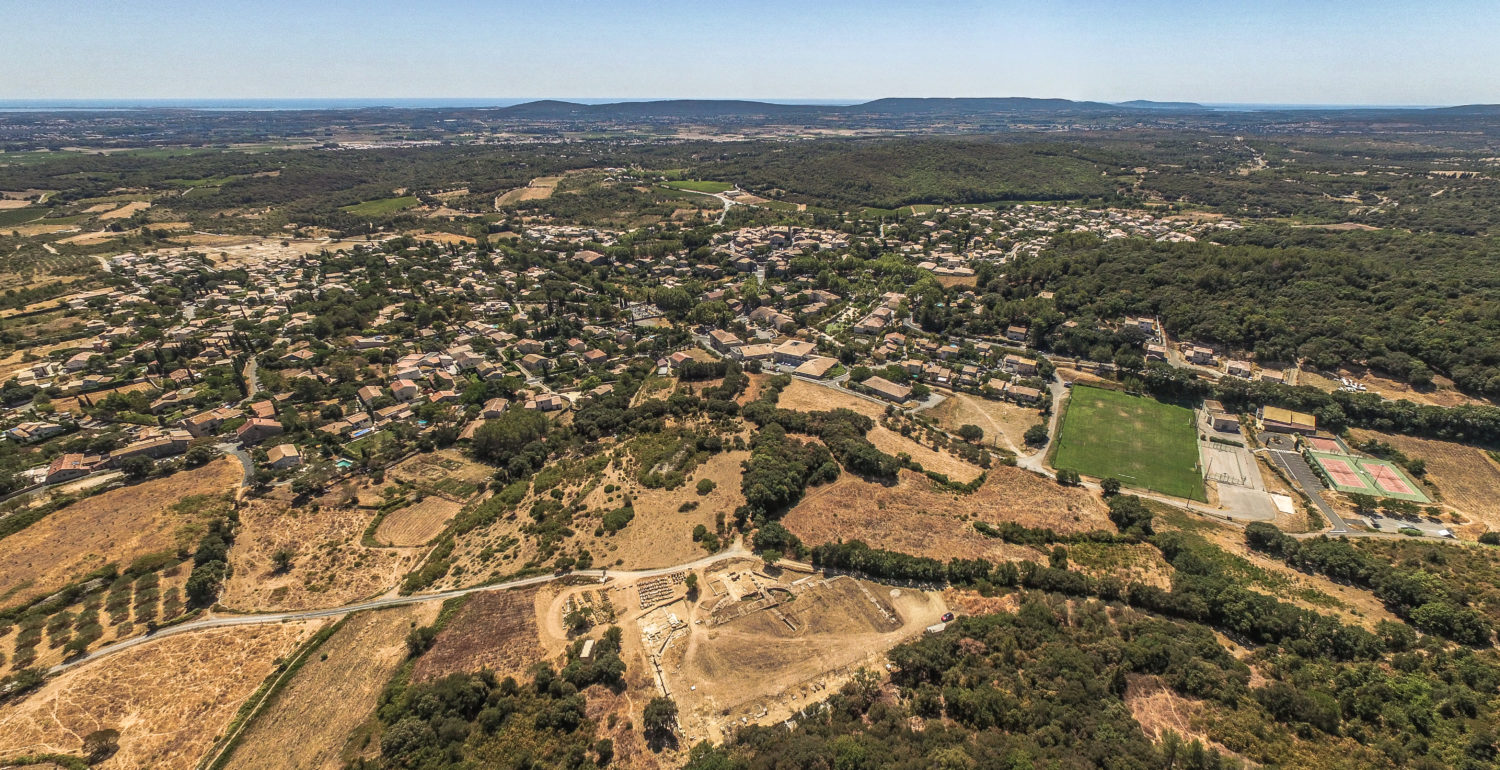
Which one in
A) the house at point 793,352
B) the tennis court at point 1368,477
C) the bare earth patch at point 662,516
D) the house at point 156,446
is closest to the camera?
the bare earth patch at point 662,516

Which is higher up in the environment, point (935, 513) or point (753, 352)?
point (753, 352)

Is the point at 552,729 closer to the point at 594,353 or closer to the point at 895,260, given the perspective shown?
the point at 594,353

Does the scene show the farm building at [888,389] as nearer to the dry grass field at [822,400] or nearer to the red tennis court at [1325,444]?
the dry grass field at [822,400]

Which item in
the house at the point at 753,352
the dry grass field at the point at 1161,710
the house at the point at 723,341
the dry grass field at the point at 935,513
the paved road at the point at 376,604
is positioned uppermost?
the house at the point at 723,341

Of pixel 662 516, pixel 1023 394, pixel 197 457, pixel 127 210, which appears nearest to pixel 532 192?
pixel 127 210

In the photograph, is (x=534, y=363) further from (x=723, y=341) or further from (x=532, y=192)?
(x=532, y=192)

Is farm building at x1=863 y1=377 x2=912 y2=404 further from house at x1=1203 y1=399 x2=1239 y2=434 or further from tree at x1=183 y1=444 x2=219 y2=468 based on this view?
tree at x1=183 y1=444 x2=219 y2=468

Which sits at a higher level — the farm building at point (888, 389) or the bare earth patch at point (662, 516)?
the farm building at point (888, 389)

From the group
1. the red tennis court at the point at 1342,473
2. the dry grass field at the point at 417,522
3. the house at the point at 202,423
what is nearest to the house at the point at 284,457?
the house at the point at 202,423
